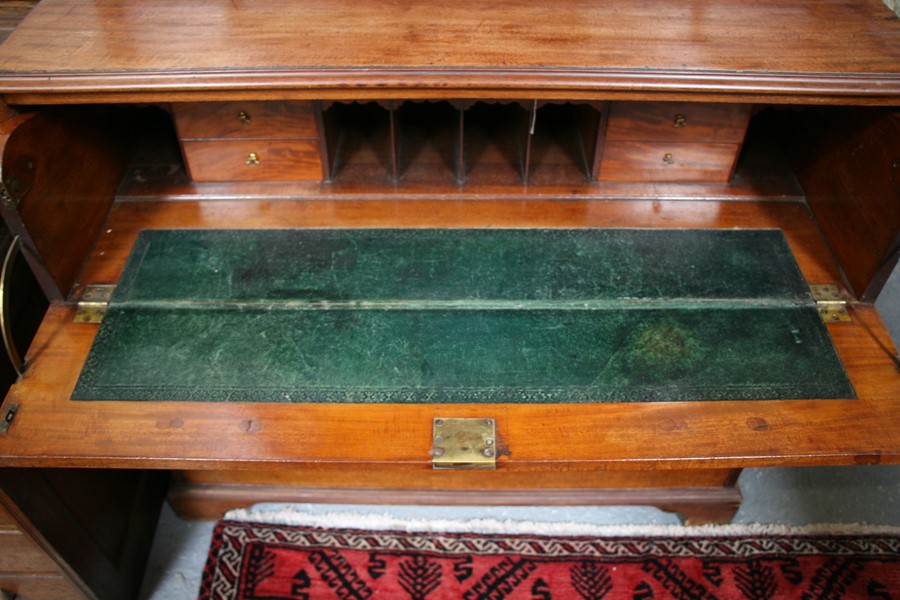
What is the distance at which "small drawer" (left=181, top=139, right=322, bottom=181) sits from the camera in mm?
1613

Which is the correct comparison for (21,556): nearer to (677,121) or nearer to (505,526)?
(505,526)

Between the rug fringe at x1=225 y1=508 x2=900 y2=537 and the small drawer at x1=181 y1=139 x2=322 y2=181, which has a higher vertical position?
the small drawer at x1=181 y1=139 x2=322 y2=181

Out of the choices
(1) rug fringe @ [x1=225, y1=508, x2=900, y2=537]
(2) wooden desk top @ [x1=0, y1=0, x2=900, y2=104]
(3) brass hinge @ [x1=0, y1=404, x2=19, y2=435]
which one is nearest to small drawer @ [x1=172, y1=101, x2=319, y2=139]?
(2) wooden desk top @ [x1=0, y1=0, x2=900, y2=104]


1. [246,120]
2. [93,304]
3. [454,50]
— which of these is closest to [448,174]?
[454,50]

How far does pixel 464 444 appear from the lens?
124 cm

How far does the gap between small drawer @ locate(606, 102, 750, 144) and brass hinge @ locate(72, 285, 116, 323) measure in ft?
3.69

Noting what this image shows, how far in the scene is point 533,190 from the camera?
65.5 inches

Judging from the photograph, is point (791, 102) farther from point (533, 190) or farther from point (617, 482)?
point (617, 482)

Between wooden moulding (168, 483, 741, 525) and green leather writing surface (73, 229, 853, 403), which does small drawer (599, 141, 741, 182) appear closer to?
green leather writing surface (73, 229, 853, 403)

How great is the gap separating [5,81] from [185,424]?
0.70 meters

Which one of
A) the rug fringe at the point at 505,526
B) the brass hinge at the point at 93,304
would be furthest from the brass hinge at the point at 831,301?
the brass hinge at the point at 93,304

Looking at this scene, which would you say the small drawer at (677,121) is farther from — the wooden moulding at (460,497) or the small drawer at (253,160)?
Result: the wooden moulding at (460,497)

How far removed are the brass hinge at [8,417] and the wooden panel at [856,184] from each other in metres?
1.64

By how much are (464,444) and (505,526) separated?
873mm
